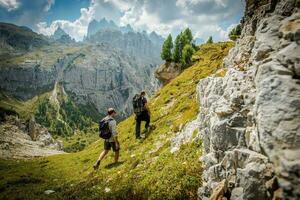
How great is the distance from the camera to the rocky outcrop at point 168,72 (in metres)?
94.7

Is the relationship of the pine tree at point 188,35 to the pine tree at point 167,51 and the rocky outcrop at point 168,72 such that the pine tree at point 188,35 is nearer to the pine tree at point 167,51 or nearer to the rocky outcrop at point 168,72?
the pine tree at point 167,51

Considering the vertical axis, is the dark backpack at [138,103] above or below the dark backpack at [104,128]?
above

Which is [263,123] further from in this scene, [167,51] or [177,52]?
[167,51]

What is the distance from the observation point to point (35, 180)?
1078 inches

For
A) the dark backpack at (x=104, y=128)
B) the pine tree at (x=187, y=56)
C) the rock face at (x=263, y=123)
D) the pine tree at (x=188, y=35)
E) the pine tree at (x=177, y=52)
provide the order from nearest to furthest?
the rock face at (x=263, y=123) → the dark backpack at (x=104, y=128) → the pine tree at (x=187, y=56) → the pine tree at (x=177, y=52) → the pine tree at (x=188, y=35)

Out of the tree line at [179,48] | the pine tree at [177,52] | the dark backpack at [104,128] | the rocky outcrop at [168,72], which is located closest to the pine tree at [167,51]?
the tree line at [179,48]

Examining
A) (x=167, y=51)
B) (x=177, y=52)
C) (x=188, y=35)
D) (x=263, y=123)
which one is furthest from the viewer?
(x=188, y=35)

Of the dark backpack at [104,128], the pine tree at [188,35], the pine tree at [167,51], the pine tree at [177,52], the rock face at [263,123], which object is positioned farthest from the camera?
the pine tree at [188,35]

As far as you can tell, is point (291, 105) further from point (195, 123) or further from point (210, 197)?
point (195, 123)

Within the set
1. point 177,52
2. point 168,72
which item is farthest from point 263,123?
point 177,52

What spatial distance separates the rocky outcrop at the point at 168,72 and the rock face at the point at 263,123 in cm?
Answer: 8236

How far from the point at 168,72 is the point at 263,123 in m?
89.4

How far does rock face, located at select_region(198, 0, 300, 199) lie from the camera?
24.2 feet

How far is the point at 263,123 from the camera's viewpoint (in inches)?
320
